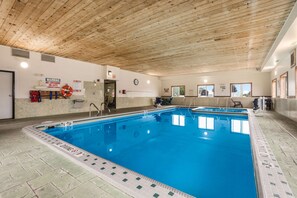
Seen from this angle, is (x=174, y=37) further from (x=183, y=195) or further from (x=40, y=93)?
(x=40, y=93)

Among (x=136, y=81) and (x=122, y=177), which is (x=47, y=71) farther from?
(x=122, y=177)

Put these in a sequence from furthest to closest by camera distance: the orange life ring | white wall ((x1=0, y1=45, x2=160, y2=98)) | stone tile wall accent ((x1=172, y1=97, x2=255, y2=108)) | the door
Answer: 1. stone tile wall accent ((x1=172, y1=97, x2=255, y2=108))
2. the door
3. the orange life ring
4. white wall ((x1=0, y1=45, x2=160, y2=98))

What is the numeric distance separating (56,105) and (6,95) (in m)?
1.60

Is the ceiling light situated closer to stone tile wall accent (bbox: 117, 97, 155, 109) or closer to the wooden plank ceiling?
the wooden plank ceiling

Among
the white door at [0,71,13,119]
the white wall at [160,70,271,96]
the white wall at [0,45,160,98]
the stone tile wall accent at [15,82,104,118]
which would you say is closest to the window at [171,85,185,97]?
the white wall at [160,70,271,96]

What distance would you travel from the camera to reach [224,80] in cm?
1048

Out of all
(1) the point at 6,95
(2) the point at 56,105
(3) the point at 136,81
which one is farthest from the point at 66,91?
(3) the point at 136,81

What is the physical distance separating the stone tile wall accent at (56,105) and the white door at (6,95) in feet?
0.72

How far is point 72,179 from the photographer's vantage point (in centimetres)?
154

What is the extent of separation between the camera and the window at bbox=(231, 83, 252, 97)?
9.85 metres

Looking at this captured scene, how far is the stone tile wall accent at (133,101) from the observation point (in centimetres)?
938

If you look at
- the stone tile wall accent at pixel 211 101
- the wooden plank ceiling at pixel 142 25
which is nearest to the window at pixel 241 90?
the stone tile wall accent at pixel 211 101

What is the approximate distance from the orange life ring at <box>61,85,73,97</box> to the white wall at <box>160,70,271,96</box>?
8197mm

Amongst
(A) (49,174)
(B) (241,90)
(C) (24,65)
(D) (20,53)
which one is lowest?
(A) (49,174)
